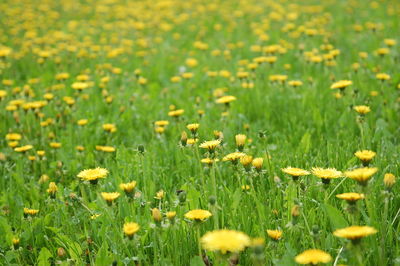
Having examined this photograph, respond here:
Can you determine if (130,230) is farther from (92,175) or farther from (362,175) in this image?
(362,175)

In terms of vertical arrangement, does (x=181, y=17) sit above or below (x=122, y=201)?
above

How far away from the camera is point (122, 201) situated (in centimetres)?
227

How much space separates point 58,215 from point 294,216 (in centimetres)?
117

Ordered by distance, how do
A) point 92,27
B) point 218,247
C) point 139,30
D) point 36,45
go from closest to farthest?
point 218,247, point 36,45, point 139,30, point 92,27

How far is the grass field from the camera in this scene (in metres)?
1.81

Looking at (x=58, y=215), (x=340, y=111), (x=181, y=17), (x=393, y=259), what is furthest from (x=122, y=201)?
(x=181, y=17)

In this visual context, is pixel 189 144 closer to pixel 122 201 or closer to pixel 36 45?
pixel 122 201

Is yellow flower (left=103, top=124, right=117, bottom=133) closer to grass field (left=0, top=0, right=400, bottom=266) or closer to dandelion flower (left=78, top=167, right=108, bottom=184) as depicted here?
grass field (left=0, top=0, right=400, bottom=266)

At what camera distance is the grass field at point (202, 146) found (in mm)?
1810

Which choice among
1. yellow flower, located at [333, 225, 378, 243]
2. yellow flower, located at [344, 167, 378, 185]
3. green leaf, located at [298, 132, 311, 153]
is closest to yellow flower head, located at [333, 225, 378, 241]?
yellow flower, located at [333, 225, 378, 243]

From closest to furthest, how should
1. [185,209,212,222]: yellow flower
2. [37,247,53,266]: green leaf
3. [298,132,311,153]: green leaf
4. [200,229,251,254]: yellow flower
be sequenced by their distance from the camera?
[200,229,251,254]: yellow flower < [185,209,212,222]: yellow flower < [37,247,53,266]: green leaf < [298,132,311,153]: green leaf

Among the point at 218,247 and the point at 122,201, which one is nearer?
the point at 218,247

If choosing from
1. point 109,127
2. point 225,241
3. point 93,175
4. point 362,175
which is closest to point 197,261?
point 225,241

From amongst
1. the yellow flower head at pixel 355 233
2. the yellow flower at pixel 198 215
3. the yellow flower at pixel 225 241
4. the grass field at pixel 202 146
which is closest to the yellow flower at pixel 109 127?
the grass field at pixel 202 146
